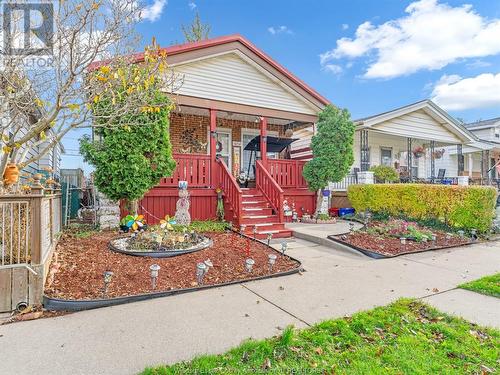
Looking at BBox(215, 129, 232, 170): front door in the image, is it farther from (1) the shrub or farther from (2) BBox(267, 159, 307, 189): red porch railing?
(1) the shrub

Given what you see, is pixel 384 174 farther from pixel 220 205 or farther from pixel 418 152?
pixel 220 205

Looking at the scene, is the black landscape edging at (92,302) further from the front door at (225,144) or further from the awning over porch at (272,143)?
the front door at (225,144)

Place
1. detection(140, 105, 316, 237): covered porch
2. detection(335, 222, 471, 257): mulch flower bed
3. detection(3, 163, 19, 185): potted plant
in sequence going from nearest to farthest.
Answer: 1. detection(3, 163, 19, 185): potted plant
2. detection(335, 222, 471, 257): mulch flower bed
3. detection(140, 105, 316, 237): covered porch

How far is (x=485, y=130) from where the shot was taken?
22234 millimetres

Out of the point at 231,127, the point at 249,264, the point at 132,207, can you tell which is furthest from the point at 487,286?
the point at 231,127

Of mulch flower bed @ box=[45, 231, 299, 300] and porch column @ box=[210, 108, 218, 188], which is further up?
porch column @ box=[210, 108, 218, 188]

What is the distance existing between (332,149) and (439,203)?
3338mm

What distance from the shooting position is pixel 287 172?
10.3 meters

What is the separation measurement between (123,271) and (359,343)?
129 inches

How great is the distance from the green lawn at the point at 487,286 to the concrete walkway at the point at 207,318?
18 cm

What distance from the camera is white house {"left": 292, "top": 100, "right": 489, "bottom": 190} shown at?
12641mm

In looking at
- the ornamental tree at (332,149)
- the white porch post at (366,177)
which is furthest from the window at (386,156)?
the ornamental tree at (332,149)

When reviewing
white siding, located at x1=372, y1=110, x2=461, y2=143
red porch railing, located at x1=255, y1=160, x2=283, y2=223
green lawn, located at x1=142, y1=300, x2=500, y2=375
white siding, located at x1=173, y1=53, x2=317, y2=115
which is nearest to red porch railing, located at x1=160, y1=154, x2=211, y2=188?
red porch railing, located at x1=255, y1=160, x2=283, y2=223

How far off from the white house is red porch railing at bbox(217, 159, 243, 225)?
4.04m
